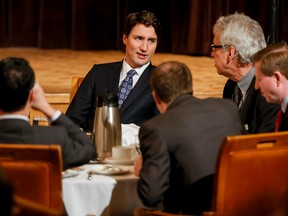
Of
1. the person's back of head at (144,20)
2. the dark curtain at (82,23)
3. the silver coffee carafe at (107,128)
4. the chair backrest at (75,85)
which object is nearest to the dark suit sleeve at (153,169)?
the silver coffee carafe at (107,128)

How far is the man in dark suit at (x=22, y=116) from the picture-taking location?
270 cm

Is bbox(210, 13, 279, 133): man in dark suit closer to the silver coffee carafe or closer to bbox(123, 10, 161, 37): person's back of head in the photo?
bbox(123, 10, 161, 37): person's back of head

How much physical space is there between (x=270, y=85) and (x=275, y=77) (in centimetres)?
5

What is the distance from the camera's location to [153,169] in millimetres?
2707

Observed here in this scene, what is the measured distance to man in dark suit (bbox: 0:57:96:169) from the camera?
2.70 metres

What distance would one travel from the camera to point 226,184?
2.74 meters

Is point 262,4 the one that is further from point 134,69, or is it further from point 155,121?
point 155,121

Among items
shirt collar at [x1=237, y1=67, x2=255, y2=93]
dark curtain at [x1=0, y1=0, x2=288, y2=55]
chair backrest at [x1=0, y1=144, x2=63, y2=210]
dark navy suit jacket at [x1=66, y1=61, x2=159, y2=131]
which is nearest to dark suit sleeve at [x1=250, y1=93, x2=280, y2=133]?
shirt collar at [x1=237, y1=67, x2=255, y2=93]

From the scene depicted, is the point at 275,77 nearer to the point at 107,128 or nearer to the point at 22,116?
the point at 107,128

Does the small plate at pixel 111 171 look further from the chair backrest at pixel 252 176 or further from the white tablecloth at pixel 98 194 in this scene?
the chair backrest at pixel 252 176

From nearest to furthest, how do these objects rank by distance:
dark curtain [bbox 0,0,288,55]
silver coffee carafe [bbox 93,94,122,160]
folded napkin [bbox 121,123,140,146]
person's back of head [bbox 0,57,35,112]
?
person's back of head [bbox 0,57,35,112] < silver coffee carafe [bbox 93,94,122,160] < folded napkin [bbox 121,123,140,146] < dark curtain [bbox 0,0,288,55]

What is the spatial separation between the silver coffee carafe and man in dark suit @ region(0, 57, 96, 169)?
0.48 m

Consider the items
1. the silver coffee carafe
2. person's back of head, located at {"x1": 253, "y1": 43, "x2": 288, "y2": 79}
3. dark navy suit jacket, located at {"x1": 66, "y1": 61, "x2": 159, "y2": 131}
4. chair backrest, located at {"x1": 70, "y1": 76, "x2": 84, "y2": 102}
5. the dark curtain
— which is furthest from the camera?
the dark curtain

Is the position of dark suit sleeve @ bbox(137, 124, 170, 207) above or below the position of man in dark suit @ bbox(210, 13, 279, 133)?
below
